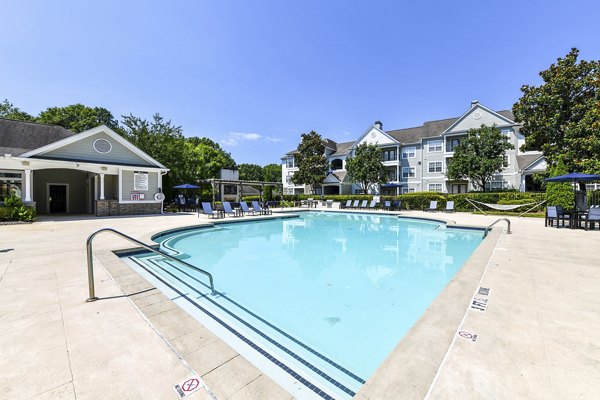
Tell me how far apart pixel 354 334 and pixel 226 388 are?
91.4 inches

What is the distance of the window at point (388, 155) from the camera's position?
34.2 meters

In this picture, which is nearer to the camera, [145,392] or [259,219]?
[145,392]

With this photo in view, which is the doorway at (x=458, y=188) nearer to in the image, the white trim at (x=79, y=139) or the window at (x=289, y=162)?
the window at (x=289, y=162)

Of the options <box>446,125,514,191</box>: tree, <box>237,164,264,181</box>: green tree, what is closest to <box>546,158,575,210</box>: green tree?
<box>446,125,514,191</box>: tree

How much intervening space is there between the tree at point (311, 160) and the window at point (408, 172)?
1058 cm

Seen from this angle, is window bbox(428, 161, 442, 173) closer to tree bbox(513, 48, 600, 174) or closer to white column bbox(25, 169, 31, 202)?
tree bbox(513, 48, 600, 174)

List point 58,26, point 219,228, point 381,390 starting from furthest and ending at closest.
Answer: point 219,228, point 58,26, point 381,390

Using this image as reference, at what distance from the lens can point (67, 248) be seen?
6.83 metres

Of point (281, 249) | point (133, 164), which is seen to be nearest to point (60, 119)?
point (133, 164)

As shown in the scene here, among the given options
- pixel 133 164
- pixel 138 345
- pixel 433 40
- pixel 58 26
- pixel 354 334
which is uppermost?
pixel 433 40

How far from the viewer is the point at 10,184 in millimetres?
15242

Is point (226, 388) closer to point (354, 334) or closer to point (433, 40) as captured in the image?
point (354, 334)

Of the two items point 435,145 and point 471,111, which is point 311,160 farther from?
point 471,111

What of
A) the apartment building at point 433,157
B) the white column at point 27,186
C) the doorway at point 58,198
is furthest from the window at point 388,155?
the white column at point 27,186
